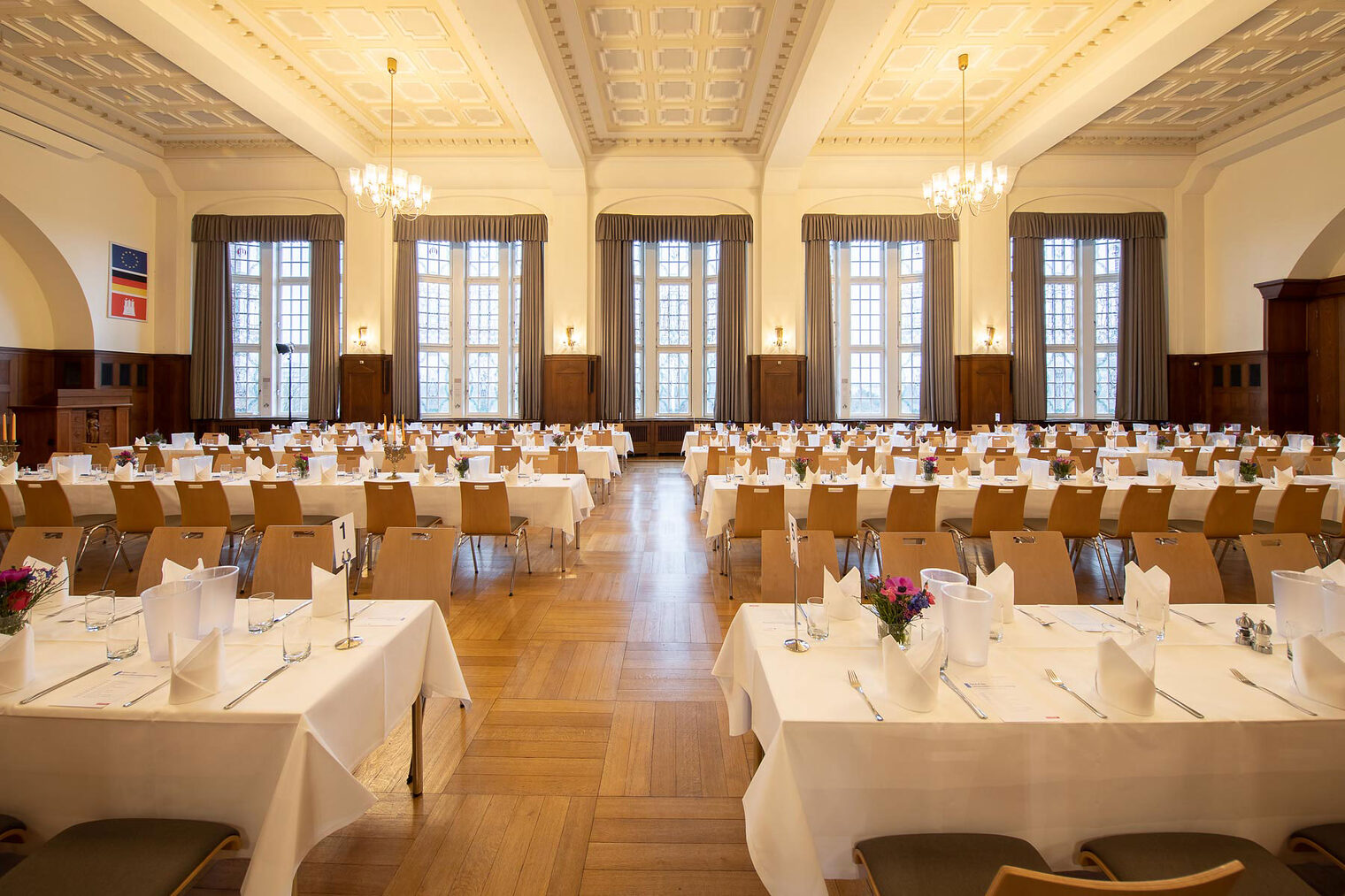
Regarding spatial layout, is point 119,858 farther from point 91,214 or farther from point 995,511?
point 91,214

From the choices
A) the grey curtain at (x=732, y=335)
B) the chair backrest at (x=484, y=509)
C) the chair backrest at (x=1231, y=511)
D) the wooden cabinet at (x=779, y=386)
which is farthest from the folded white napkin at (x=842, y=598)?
the grey curtain at (x=732, y=335)

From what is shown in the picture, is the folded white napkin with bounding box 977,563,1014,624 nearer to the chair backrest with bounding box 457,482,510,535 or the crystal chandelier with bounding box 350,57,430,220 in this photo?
the chair backrest with bounding box 457,482,510,535

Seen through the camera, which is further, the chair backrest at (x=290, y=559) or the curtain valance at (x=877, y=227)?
the curtain valance at (x=877, y=227)

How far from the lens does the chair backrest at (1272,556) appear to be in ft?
9.13

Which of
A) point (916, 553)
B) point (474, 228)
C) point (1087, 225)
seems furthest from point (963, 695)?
point (1087, 225)

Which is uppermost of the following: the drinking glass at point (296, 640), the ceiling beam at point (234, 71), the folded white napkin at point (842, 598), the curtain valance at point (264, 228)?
the ceiling beam at point (234, 71)

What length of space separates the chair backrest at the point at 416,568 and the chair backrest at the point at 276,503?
2.35m

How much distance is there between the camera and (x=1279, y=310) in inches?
460

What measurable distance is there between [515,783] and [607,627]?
1746 millimetres

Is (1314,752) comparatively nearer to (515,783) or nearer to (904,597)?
(904,597)

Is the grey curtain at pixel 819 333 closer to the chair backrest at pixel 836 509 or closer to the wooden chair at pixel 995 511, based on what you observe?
the wooden chair at pixel 995 511

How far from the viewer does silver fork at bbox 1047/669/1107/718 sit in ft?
5.20

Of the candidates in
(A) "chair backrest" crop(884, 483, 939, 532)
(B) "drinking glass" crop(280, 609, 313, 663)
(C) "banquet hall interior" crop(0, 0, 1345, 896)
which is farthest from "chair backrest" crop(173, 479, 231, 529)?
(A) "chair backrest" crop(884, 483, 939, 532)

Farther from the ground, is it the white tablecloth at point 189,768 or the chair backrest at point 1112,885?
the chair backrest at point 1112,885
